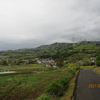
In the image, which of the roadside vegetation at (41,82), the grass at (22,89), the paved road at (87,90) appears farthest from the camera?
the grass at (22,89)

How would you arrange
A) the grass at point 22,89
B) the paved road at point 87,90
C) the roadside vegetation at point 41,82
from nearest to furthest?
the paved road at point 87,90 → the roadside vegetation at point 41,82 → the grass at point 22,89

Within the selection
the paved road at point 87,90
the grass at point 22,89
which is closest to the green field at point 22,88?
the grass at point 22,89

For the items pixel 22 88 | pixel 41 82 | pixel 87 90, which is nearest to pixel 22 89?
pixel 22 88

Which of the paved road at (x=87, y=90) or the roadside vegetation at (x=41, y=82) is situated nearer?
the paved road at (x=87, y=90)

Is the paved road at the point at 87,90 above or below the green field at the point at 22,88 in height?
above

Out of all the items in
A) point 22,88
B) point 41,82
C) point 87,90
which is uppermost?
point 87,90

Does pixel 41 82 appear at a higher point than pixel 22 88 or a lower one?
lower

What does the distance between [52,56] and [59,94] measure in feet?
440

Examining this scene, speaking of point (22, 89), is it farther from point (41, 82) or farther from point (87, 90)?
point (87, 90)

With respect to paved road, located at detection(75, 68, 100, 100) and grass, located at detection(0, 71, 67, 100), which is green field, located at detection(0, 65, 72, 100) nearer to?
grass, located at detection(0, 71, 67, 100)

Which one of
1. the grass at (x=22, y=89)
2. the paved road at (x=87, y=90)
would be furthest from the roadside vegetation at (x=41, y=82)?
the paved road at (x=87, y=90)

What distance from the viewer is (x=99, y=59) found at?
44312 mm

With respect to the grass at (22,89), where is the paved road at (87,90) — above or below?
above

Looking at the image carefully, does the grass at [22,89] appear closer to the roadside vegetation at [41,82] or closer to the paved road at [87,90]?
the roadside vegetation at [41,82]
